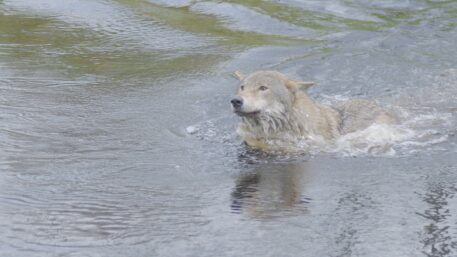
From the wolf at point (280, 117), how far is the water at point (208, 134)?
0.28m

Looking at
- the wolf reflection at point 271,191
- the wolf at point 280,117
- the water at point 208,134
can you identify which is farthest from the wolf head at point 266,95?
the wolf reflection at point 271,191

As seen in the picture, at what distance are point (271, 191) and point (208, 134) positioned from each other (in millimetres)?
2361

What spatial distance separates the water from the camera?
6445 mm

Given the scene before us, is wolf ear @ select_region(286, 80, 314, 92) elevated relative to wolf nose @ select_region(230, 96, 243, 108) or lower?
elevated

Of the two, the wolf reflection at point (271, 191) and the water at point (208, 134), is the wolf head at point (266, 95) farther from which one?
the wolf reflection at point (271, 191)

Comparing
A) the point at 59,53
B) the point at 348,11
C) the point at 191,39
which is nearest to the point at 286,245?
the point at 59,53

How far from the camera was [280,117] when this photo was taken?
30.9 feet

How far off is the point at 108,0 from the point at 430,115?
8089mm

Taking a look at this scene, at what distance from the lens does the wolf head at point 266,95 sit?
362 inches

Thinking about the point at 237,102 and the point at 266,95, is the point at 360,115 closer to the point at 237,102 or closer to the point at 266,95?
the point at 266,95

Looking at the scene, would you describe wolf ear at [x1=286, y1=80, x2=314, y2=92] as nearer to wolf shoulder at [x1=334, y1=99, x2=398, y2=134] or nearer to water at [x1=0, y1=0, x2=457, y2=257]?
wolf shoulder at [x1=334, y1=99, x2=398, y2=134]

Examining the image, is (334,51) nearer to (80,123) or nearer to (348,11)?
(348,11)

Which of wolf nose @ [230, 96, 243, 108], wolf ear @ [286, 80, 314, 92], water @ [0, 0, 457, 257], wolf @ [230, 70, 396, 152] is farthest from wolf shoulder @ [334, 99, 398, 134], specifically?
wolf nose @ [230, 96, 243, 108]

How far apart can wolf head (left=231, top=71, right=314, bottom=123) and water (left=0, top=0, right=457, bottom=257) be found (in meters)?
0.47
